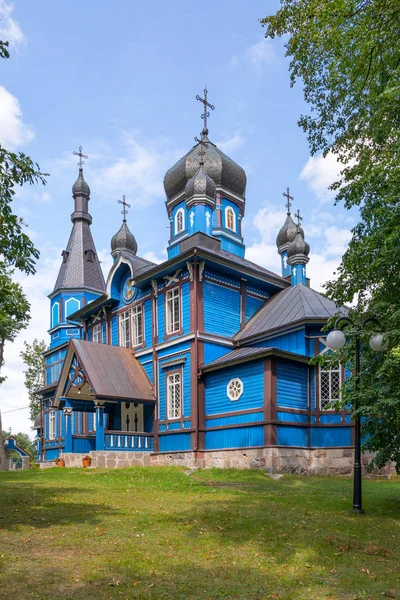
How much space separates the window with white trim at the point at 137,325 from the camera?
2364cm

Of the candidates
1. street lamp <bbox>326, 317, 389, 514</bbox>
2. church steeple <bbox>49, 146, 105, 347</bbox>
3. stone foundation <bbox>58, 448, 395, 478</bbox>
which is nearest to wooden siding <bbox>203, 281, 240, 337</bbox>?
stone foundation <bbox>58, 448, 395, 478</bbox>

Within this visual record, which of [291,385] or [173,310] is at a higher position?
[173,310]

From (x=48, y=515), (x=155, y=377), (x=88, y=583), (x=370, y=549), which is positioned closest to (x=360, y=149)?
(x=370, y=549)

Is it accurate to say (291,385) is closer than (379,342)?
No

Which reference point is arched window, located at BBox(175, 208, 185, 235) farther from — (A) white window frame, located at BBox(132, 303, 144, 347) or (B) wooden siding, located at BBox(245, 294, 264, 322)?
(B) wooden siding, located at BBox(245, 294, 264, 322)

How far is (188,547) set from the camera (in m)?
6.92

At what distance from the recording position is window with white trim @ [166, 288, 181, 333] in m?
21.5

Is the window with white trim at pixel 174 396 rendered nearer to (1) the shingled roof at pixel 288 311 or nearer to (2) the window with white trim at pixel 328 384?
(1) the shingled roof at pixel 288 311

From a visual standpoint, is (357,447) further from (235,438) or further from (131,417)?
(131,417)

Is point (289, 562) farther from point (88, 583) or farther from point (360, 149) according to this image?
point (360, 149)

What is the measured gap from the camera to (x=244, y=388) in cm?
1881

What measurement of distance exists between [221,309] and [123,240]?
13.0 metres

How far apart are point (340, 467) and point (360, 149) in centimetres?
1045

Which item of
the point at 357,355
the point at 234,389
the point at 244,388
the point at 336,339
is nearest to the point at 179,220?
the point at 234,389
